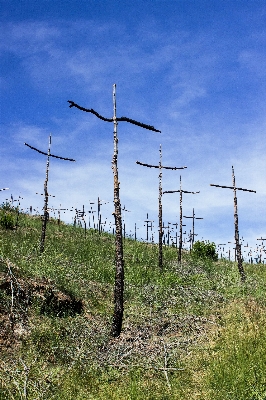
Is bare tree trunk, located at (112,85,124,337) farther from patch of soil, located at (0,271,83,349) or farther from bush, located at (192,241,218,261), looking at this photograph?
bush, located at (192,241,218,261)

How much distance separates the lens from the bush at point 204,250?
37.2 m

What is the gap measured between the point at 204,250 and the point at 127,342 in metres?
26.8

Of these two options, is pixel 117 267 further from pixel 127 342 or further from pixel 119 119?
pixel 119 119

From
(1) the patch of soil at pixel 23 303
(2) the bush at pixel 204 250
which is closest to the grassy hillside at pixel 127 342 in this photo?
(1) the patch of soil at pixel 23 303

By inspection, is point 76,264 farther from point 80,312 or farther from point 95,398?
point 95,398

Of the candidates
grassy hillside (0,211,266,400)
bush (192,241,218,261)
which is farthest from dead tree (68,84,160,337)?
bush (192,241,218,261)

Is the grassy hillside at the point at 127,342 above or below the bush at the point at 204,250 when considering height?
below

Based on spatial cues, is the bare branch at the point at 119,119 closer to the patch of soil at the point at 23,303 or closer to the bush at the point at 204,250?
the patch of soil at the point at 23,303

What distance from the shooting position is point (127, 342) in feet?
38.4

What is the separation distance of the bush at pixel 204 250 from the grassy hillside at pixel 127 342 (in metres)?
18.2

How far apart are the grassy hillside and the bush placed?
18161 millimetres

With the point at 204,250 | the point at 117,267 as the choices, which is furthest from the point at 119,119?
the point at 204,250

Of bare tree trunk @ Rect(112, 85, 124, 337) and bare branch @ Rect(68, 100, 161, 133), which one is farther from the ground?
bare branch @ Rect(68, 100, 161, 133)

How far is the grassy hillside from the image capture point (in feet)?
26.6
